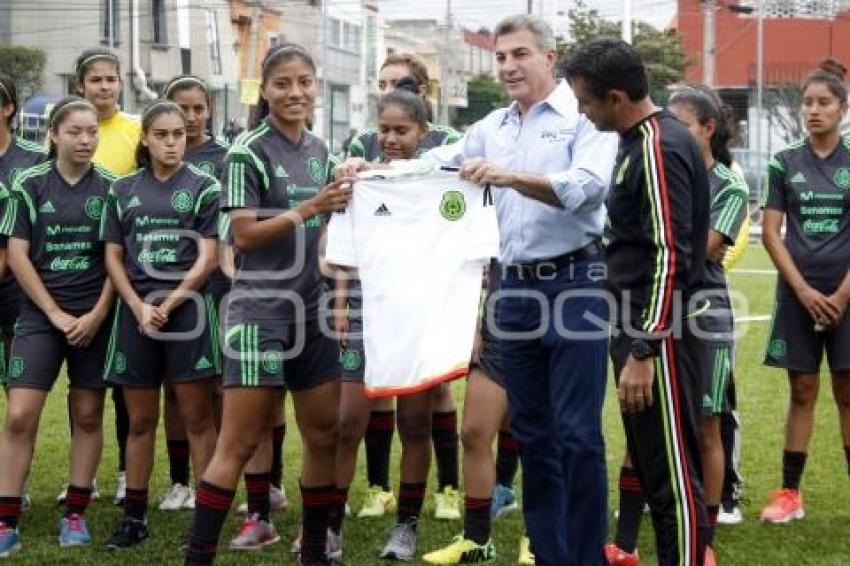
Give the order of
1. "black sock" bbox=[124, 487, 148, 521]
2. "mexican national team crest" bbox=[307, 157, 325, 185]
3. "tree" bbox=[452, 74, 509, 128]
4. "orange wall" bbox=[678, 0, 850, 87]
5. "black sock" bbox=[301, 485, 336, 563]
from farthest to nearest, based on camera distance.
Result: "tree" bbox=[452, 74, 509, 128], "orange wall" bbox=[678, 0, 850, 87], "black sock" bbox=[124, 487, 148, 521], "black sock" bbox=[301, 485, 336, 563], "mexican national team crest" bbox=[307, 157, 325, 185]

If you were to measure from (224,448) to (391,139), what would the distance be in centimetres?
168

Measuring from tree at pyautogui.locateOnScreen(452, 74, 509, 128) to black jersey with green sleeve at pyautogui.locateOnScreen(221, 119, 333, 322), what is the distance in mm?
52392

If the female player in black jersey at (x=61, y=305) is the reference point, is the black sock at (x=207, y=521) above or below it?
below

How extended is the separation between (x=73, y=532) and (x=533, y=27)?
326cm

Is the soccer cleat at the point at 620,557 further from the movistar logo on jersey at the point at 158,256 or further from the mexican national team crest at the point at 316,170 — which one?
the movistar logo on jersey at the point at 158,256

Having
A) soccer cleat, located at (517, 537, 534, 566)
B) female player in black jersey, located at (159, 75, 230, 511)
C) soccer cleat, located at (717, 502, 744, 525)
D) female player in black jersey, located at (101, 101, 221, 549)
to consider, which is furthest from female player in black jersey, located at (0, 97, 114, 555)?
soccer cleat, located at (717, 502, 744, 525)

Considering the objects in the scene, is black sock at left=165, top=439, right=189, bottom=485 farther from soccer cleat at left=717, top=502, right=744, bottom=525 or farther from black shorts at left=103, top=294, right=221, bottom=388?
soccer cleat at left=717, top=502, right=744, bottom=525

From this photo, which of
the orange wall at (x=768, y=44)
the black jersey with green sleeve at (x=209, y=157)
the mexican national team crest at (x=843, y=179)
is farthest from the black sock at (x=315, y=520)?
the orange wall at (x=768, y=44)

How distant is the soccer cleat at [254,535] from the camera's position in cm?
650

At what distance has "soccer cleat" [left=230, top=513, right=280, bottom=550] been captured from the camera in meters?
6.50

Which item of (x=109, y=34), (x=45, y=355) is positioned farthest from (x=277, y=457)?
(x=109, y=34)

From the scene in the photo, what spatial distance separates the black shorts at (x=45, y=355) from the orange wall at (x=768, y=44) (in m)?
48.4

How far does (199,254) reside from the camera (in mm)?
6562

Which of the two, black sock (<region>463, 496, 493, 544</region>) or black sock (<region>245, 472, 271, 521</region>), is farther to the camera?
black sock (<region>245, 472, 271, 521</region>)
